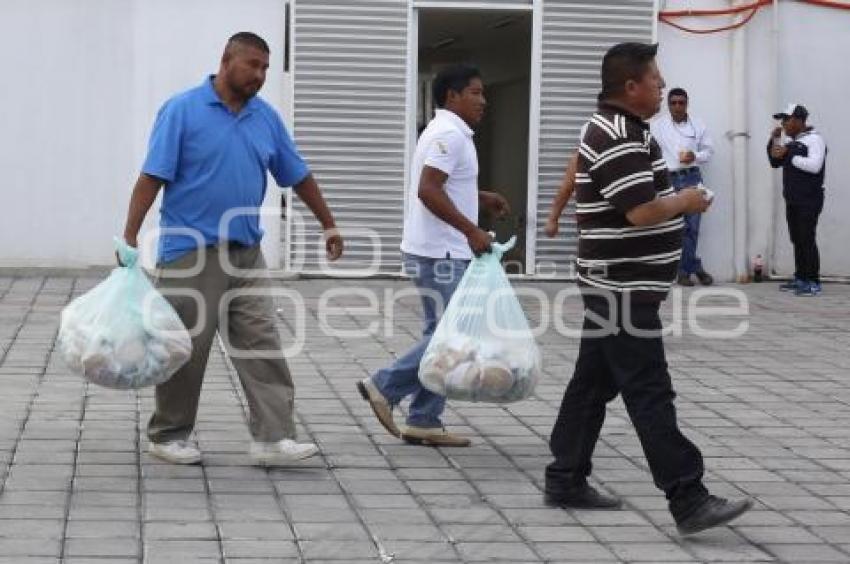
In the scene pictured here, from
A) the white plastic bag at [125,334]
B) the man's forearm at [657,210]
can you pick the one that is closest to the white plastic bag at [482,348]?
the white plastic bag at [125,334]

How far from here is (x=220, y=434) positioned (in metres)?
8.02

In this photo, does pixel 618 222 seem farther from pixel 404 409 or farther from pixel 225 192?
pixel 404 409

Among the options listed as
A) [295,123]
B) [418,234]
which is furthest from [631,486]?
[295,123]

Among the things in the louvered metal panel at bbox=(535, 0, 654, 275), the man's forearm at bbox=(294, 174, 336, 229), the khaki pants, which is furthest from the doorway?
the khaki pants

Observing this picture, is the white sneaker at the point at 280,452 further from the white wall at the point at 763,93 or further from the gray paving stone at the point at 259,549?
the white wall at the point at 763,93

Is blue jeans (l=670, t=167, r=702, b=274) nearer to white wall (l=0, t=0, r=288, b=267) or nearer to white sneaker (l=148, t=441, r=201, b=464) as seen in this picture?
white wall (l=0, t=0, r=288, b=267)

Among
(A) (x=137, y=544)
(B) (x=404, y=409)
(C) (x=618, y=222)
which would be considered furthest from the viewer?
(B) (x=404, y=409)

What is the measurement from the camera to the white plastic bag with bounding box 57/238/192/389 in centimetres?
691

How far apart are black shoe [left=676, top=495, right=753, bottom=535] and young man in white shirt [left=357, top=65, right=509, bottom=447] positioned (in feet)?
6.15

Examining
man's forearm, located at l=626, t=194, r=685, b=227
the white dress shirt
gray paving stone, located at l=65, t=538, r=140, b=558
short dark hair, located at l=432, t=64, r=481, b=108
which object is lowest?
gray paving stone, located at l=65, t=538, r=140, b=558

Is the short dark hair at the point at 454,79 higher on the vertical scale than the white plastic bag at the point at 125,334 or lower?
higher

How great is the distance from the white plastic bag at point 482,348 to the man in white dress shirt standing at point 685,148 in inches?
321

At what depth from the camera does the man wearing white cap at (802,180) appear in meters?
14.8

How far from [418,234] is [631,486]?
1.55 metres
